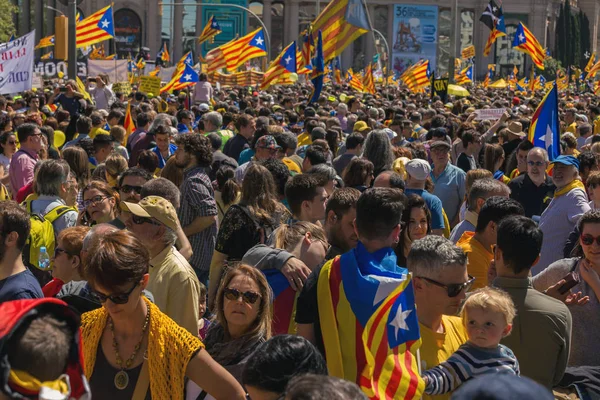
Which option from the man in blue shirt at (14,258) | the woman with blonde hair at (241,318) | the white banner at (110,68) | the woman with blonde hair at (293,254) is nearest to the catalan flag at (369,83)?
the white banner at (110,68)

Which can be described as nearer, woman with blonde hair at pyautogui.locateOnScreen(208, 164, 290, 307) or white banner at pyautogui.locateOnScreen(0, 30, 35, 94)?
woman with blonde hair at pyautogui.locateOnScreen(208, 164, 290, 307)

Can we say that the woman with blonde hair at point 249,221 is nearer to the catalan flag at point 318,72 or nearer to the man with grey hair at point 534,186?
the man with grey hair at point 534,186

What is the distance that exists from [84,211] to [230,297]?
109 inches

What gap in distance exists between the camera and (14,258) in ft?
15.8

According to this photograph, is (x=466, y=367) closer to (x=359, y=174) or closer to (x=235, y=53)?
(x=359, y=174)

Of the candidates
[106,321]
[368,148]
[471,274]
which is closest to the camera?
[106,321]

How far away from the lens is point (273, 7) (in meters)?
92.6

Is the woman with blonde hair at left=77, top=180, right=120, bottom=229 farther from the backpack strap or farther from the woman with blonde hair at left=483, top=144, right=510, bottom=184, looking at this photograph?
the woman with blonde hair at left=483, top=144, right=510, bottom=184

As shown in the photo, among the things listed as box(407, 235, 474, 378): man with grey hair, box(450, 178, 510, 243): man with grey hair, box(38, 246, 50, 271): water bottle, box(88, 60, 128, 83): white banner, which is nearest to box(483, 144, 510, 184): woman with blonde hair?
box(450, 178, 510, 243): man with grey hair

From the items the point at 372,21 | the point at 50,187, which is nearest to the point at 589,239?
the point at 50,187

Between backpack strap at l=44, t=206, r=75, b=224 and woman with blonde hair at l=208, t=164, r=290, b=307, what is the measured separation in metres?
1.14

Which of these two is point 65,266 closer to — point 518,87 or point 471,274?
point 471,274

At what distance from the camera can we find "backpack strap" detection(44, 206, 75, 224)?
6729mm

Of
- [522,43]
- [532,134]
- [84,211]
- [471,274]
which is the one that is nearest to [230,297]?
[471,274]
